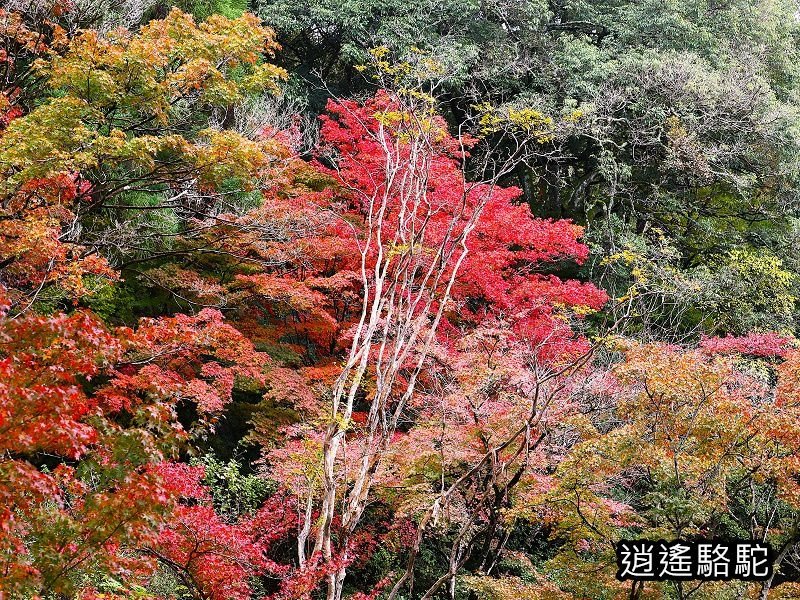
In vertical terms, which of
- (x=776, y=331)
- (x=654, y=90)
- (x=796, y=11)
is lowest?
(x=776, y=331)

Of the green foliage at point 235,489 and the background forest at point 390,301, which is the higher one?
the background forest at point 390,301

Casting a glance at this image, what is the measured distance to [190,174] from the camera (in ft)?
39.5

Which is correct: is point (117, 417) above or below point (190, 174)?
below

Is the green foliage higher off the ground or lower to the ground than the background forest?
lower

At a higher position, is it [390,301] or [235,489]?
[390,301]

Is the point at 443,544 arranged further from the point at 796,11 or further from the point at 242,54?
the point at 796,11

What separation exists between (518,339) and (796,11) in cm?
1471

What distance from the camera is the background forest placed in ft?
17.4

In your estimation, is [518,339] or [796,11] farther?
[796,11]

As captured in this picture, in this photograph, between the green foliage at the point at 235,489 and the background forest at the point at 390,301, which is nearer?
the background forest at the point at 390,301

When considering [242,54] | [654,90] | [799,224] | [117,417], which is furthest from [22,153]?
[799,224]

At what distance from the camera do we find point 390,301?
5324mm

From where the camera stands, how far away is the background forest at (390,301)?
5301 millimetres

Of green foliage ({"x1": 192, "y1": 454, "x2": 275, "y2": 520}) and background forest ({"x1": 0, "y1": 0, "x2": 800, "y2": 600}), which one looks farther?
green foliage ({"x1": 192, "y1": 454, "x2": 275, "y2": 520})
